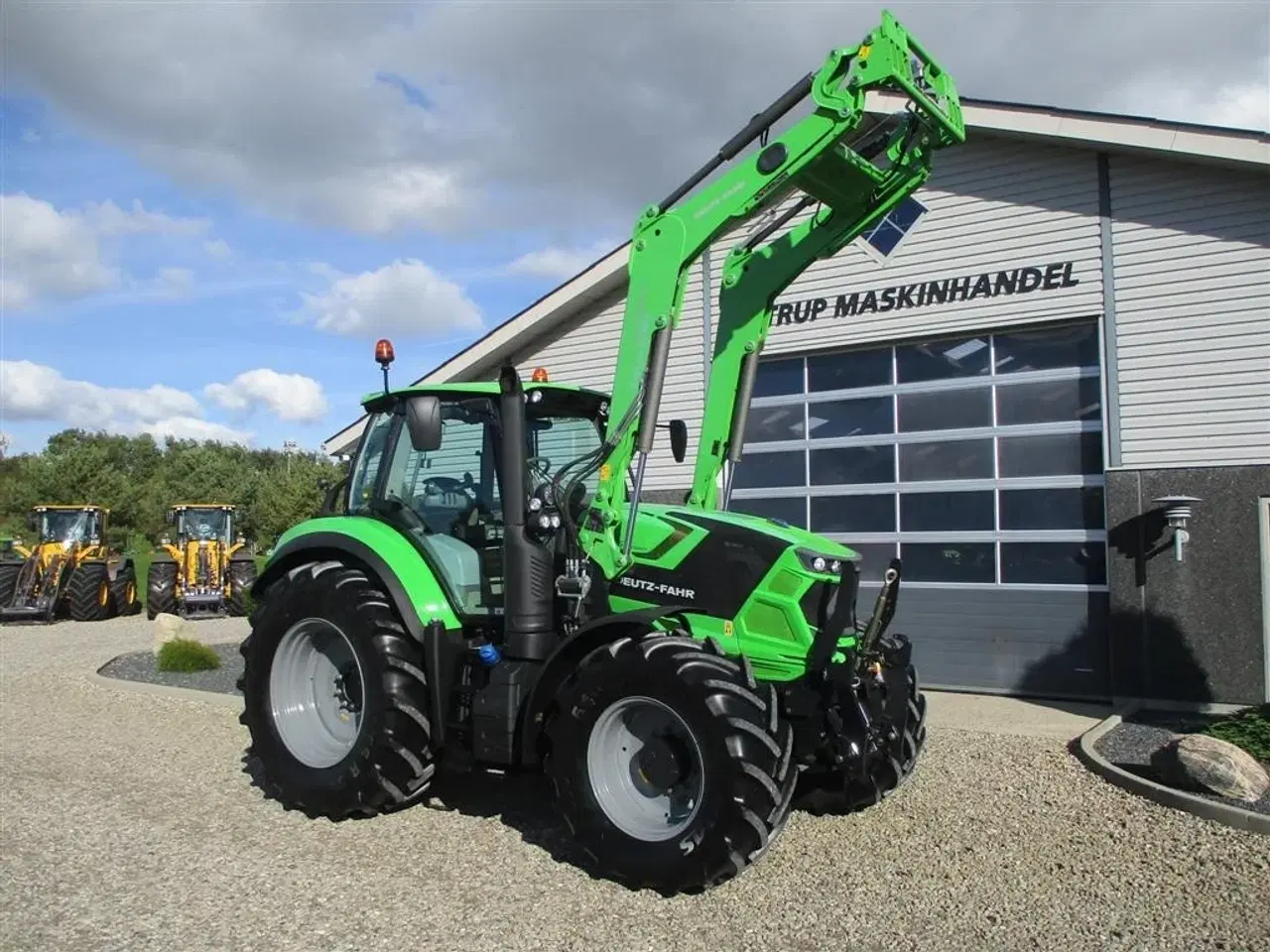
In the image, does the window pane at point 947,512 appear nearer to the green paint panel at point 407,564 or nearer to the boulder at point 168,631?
the green paint panel at point 407,564

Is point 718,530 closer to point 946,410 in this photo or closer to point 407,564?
point 407,564

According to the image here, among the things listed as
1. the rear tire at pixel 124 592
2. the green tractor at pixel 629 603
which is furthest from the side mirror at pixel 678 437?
the rear tire at pixel 124 592

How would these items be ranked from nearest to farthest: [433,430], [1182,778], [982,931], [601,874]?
[982,931], [601,874], [433,430], [1182,778]

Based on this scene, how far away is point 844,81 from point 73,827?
5.76m

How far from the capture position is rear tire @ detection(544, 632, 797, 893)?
4516 mm

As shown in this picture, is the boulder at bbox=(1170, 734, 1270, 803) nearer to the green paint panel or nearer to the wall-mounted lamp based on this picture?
the wall-mounted lamp

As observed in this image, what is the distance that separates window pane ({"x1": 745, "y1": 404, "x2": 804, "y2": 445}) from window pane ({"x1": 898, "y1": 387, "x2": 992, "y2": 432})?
1152mm

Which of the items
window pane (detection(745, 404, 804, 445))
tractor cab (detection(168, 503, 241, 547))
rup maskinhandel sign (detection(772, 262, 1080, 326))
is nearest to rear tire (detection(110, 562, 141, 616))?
tractor cab (detection(168, 503, 241, 547))

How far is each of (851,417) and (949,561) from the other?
1.77m

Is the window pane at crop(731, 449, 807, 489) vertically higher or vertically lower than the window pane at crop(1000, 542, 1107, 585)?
higher

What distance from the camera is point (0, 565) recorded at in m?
20.5

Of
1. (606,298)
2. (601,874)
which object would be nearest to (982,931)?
(601,874)

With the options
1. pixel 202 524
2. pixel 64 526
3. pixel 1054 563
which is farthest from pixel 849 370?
pixel 64 526

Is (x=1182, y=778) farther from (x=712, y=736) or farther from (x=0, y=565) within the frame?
(x=0, y=565)
